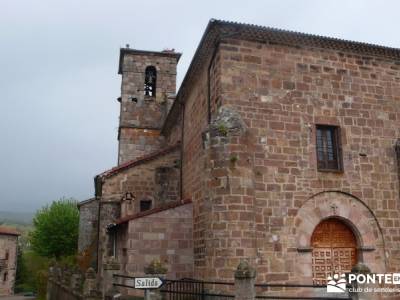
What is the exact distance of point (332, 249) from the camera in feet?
36.3

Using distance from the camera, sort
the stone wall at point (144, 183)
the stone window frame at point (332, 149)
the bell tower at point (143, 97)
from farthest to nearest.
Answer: the bell tower at point (143, 97), the stone wall at point (144, 183), the stone window frame at point (332, 149)

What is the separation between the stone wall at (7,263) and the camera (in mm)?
42438

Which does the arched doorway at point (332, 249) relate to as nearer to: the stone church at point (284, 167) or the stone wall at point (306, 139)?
the stone church at point (284, 167)

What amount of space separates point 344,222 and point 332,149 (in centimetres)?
197

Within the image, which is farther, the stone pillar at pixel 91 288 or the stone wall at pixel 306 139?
the stone wall at pixel 306 139

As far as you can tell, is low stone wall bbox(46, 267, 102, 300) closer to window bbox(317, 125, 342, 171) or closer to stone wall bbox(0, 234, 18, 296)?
window bbox(317, 125, 342, 171)

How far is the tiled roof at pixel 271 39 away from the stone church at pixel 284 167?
1.2 inches

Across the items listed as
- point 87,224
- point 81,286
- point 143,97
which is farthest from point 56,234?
point 81,286

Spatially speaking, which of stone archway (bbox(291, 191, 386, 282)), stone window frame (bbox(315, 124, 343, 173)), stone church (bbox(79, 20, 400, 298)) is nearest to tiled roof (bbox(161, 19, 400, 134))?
stone church (bbox(79, 20, 400, 298))

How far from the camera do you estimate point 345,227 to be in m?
11.3

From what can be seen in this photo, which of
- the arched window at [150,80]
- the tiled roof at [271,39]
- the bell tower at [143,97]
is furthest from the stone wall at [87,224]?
the tiled roof at [271,39]

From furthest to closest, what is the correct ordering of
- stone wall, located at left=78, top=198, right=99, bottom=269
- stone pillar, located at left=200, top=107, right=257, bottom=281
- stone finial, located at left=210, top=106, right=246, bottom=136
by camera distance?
stone wall, located at left=78, top=198, right=99, bottom=269, stone finial, located at left=210, top=106, right=246, bottom=136, stone pillar, located at left=200, top=107, right=257, bottom=281

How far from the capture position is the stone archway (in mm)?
10602

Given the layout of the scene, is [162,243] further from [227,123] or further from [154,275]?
[227,123]
